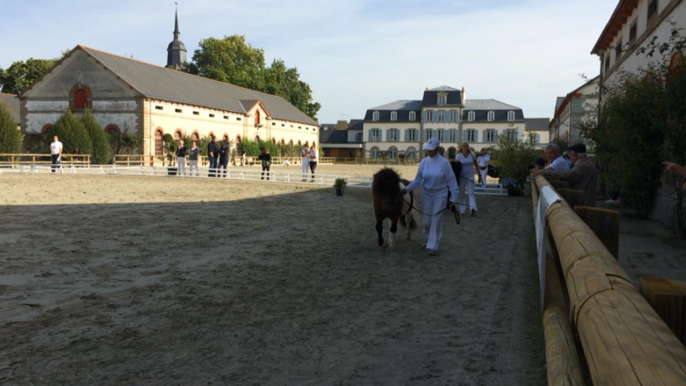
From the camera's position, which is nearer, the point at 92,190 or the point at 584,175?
the point at 584,175

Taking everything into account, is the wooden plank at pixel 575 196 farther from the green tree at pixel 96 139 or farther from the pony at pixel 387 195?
the green tree at pixel 96 139

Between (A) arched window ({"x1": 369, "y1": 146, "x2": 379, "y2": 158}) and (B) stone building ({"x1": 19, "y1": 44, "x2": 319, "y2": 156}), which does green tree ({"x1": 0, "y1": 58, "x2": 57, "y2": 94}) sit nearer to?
(B) stone building ({"x1": 19, "y1": 44, "x2": 319, "y2": 156})

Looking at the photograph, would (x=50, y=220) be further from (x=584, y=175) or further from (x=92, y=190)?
(x=584, y=175)

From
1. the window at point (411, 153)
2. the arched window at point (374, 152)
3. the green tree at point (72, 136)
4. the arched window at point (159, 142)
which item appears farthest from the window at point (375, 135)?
the green tree at point (72, 136)

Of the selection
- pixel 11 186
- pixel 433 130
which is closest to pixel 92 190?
pixel 11 186

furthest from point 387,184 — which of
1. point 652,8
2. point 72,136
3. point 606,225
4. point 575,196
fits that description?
point 72,136

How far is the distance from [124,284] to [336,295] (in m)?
2.48

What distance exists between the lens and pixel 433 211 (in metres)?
8.65

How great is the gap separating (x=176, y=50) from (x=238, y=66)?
25.3 metres

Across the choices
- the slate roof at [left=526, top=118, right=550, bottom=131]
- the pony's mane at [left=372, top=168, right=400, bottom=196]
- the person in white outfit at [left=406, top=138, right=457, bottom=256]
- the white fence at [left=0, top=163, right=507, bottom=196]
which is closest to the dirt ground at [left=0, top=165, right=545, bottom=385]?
the person in white outfit at [left=406, top=138, right=457, bottom=256]

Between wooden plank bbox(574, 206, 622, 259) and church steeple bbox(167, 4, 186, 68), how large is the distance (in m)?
96.3

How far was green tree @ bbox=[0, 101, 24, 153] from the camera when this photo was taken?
35.2 meters

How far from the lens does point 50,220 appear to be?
37.0ft

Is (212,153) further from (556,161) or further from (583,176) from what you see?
(583,176)
